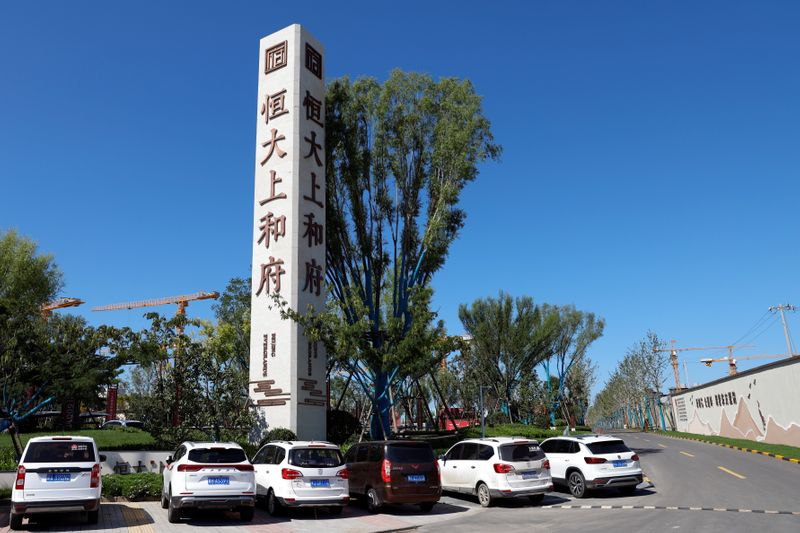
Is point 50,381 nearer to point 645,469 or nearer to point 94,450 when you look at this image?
point 94,450

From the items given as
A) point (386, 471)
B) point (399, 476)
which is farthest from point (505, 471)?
point (386, 471)

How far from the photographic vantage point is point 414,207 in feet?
97.4

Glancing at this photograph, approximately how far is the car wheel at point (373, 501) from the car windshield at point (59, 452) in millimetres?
6201

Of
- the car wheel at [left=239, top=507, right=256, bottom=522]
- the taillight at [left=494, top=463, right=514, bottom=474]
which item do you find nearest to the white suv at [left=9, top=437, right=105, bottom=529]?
the car wheel at [left=239, top=507, right=256, bottom=522]

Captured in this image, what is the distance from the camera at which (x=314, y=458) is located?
1362 cm

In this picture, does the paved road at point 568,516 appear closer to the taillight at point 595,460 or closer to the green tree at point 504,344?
the taillight at point 595,460

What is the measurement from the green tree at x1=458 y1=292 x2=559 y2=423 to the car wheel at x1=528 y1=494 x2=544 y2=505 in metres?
32.8

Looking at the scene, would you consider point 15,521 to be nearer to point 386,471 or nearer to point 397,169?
point 386,471

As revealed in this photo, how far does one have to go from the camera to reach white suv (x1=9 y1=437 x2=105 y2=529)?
11.6 metres

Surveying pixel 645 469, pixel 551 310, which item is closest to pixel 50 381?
pixel 645 469

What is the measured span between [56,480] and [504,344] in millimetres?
40410

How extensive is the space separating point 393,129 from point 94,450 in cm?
2039

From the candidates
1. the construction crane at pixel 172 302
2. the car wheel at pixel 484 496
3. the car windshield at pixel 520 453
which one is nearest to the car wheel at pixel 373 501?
the car wheel at pixel 484 496

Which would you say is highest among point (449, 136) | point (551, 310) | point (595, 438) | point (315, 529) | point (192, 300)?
point (192, 300)
